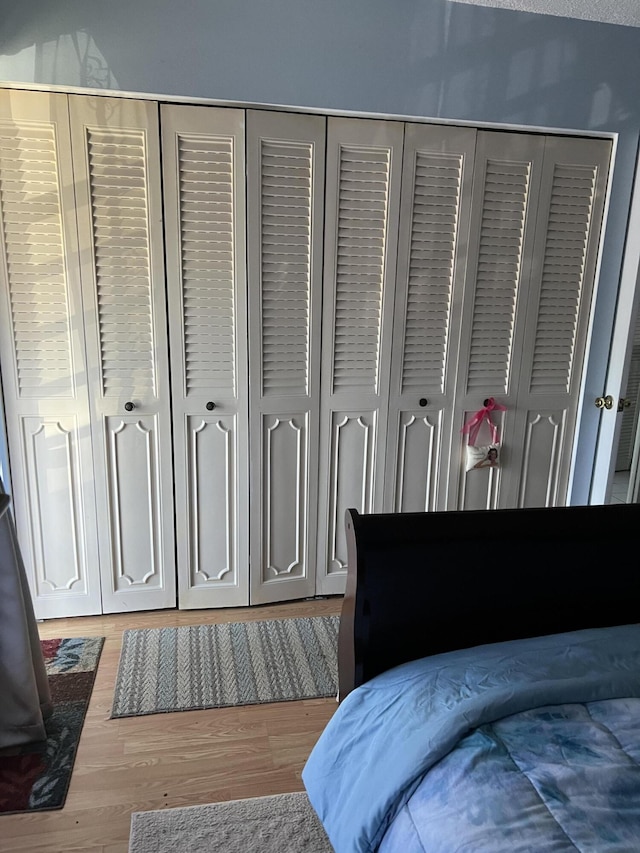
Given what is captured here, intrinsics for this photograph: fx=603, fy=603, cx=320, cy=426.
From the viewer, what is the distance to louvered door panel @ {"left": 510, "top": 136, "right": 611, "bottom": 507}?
99.6 inches

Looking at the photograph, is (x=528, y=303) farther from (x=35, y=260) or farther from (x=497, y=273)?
(x=35, y=260)

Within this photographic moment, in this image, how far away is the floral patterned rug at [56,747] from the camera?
65.7 inches

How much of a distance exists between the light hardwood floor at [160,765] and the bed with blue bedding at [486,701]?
504 mm

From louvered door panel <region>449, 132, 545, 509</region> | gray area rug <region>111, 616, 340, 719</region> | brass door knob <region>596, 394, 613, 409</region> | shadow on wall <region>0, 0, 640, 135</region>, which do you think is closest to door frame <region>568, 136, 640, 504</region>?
brass door knob <region>596, 394, 613, 409</region>

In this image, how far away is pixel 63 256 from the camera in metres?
2.21

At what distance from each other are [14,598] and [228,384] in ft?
3.56

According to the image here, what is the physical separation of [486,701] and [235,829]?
844 mm

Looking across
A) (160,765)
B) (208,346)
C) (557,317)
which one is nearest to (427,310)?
(557,317)

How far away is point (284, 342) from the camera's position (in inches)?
95.9

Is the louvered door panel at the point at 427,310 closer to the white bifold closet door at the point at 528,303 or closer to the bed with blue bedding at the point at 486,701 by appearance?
the white bifold closet door at the point at 528,303

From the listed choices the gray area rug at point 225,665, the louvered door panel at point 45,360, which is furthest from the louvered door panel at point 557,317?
Result: the louvered door panel at point 45,360

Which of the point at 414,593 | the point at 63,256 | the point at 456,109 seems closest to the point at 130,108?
the point at 63,256

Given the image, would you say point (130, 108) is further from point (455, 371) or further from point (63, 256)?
point (455, 371)

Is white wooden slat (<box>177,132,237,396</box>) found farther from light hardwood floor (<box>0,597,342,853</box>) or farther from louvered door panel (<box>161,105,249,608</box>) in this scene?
light hardwood floor (<box>0,597,342,853</box>)
